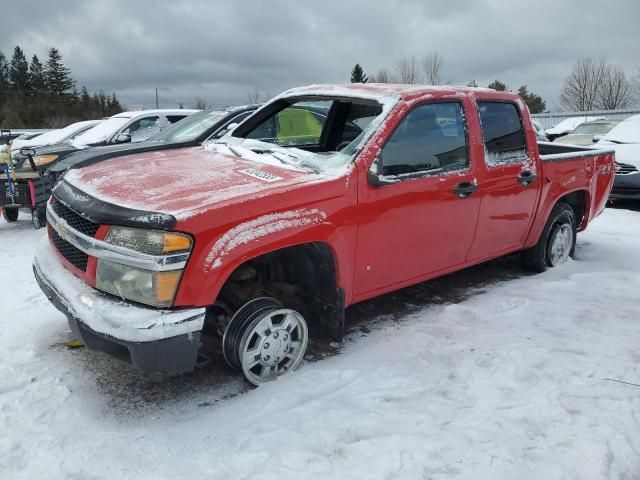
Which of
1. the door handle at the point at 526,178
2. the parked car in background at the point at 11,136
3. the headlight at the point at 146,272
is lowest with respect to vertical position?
the headlight at the point at 146,272

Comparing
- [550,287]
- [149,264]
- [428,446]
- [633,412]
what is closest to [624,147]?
[550,287]

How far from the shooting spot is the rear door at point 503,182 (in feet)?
13.6

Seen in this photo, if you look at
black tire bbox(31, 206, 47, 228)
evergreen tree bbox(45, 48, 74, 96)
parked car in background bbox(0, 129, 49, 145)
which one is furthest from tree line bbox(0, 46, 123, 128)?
black tire bbox(31, 206, 47, 228)

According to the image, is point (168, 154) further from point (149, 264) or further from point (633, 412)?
point (633, 412)

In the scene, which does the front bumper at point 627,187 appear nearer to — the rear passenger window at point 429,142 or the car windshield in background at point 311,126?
the rear passenger window at point 429,142

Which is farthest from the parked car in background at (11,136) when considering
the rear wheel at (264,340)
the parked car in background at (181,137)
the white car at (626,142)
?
the white car at (626,142)

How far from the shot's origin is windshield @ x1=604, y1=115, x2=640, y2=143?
1029cm

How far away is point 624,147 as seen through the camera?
9.79m

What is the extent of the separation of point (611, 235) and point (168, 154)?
5.71 meters

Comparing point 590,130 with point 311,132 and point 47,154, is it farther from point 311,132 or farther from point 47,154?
point 47,154

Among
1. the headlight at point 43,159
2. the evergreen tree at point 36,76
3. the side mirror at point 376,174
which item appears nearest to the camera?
the side mirror at point 376,174

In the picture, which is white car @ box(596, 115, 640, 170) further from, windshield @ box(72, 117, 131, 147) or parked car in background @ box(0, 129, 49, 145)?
parked car in background @ box(0, 129, 49, 145)

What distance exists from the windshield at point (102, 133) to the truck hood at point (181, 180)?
627cm

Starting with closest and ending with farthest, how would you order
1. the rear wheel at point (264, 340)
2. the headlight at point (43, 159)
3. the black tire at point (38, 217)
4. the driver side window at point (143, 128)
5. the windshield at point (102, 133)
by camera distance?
the rear wheel at point (264, 340) < the black tire at point (38, 217) < the headlight at point (43, 159) < the windshield at point (102, 133) < the driver side window at point (143, 128)
